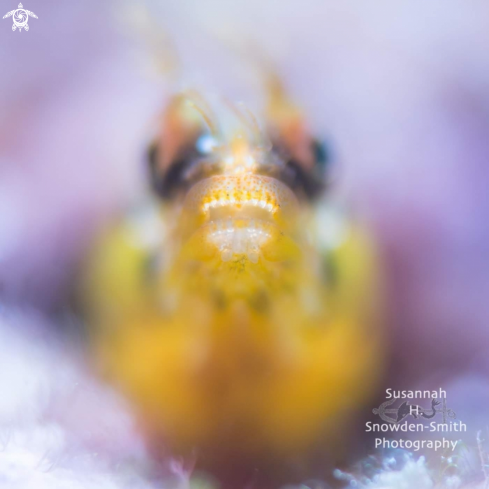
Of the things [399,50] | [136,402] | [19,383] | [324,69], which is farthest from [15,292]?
[399,50]

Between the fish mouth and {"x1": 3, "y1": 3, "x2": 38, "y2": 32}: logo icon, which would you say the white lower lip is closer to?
the fish mouth

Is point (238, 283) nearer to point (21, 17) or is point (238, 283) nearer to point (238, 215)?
point (238, 215)

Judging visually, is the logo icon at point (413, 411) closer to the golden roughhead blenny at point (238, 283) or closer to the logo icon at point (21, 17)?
the golden roughhead blenny at point (238, 283)

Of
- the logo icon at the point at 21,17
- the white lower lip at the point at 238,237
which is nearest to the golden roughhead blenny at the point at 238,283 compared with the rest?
the white lower lip at the point at 238,237

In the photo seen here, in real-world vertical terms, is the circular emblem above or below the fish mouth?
above

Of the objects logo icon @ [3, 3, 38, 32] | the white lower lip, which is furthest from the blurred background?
the white lower lip
